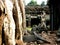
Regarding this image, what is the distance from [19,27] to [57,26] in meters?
9.44

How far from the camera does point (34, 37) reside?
959cm

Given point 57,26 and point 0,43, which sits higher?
point 0,43

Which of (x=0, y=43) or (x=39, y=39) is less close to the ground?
(x=0, y=43)

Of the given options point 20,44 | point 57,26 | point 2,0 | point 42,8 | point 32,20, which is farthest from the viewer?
point 32,20

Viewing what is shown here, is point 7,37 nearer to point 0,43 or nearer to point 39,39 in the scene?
point 0,43

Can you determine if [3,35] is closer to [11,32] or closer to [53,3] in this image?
[11,32]

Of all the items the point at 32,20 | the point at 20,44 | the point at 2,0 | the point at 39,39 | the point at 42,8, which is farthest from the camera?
the point at 32,20

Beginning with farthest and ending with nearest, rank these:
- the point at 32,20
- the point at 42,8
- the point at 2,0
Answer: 1. the point at 32,20
2. the point at 42,8
3. the point at 2,0

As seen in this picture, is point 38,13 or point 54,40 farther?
point 38,13

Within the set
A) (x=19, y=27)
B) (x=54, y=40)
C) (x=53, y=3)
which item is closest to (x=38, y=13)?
(x=53, y=3)

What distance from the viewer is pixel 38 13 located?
59.9 ft

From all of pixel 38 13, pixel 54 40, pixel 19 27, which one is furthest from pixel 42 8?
pixel 19 27

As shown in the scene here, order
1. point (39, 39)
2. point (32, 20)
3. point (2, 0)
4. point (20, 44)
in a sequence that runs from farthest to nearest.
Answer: point (32, 20) < point (39, 39) < point (20, 44) < point (2, 0)

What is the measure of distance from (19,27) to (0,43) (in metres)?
0.88
